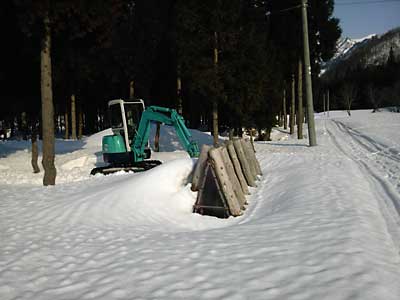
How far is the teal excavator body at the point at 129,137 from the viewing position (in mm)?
12898

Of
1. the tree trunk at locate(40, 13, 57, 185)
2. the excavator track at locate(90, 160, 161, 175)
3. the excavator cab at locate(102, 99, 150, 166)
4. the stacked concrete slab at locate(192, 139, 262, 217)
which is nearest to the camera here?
the stacked concrete slab at locate(192, 139, 262, 217)

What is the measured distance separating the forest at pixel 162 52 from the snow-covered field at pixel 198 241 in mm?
5336

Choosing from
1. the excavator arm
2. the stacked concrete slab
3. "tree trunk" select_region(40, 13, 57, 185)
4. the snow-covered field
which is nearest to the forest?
"tree trunk" select_region(40, 13, 57, 185)

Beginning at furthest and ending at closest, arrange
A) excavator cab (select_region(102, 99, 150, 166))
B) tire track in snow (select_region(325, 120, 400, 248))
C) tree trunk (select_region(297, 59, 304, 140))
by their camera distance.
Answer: tree trunk (select_region(297, 59, 304, 140)), excavator cab (select_region(102, 99, 150, 166)), tire track in snow (select_region(325, 120, 400, 248))

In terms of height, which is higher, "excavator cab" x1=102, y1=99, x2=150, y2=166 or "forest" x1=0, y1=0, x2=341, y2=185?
"forest" x1=0, y1=0, x2=341, y2=185

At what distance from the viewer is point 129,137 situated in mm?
13719

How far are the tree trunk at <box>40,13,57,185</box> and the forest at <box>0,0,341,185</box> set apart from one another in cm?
3

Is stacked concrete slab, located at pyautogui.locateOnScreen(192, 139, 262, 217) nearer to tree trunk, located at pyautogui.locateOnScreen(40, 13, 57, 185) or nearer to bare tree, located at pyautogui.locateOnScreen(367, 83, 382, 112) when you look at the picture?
tree trunk, located at pyautogui.locateOnScreen(40, 13, 57, 185)

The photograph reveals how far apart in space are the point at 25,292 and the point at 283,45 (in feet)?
81.2

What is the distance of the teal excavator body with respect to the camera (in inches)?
508

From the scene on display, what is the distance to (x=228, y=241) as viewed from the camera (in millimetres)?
5012

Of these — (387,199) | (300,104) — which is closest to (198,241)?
(387,199)

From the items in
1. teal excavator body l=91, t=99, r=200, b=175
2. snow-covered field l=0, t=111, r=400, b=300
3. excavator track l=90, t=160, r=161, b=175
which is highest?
teal excavator body l=91, t=99, r=200, b=175

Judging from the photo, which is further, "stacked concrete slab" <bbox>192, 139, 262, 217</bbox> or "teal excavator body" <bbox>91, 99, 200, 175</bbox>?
"teal excavator body" <bbox>91, 99, 200, 175</bbox>
